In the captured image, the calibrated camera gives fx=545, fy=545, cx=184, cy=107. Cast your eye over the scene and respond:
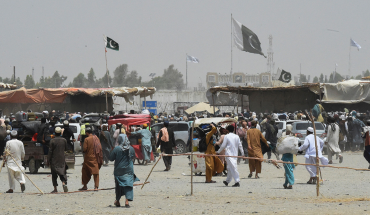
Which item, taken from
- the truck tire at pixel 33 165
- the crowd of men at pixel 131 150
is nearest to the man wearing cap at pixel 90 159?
the crowd of men at pixel 131 150

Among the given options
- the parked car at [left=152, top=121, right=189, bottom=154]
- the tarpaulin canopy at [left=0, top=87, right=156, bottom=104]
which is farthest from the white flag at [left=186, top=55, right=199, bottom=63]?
the parked car at [left=152, top=121, right=189, bottom=154]

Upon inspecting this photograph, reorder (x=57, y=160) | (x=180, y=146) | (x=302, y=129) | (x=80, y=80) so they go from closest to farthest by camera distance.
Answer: (x=57, y=160) < (x=302, y=129) < (x=180, y=146) < (x=80, y=80)

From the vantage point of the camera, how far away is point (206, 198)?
11.0 m

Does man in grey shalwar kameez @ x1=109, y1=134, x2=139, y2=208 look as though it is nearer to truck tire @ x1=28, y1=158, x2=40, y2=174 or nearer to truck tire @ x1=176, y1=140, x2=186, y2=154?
truck tire @ x1=28, y1=158, x2=40, y2=174

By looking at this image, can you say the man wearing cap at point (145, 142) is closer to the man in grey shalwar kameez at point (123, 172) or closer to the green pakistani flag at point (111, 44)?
the man in grey shalwar kameez at point (123, 172)

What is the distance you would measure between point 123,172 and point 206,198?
6.55 feet

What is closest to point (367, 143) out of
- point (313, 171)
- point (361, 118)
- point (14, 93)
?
point (313, 171)

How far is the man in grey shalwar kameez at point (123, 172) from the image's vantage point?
991 cm

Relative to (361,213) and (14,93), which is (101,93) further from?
(361,213)

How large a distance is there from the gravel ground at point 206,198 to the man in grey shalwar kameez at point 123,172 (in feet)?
0.88

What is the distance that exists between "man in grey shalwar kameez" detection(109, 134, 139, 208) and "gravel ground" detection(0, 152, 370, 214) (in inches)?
10.6

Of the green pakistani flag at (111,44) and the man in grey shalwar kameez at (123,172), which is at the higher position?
the green pakistani flag at (111,44)

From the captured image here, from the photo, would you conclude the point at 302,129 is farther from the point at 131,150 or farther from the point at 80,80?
the point at 80,80

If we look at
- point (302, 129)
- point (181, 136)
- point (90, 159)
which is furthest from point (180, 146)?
point (90, 159)
